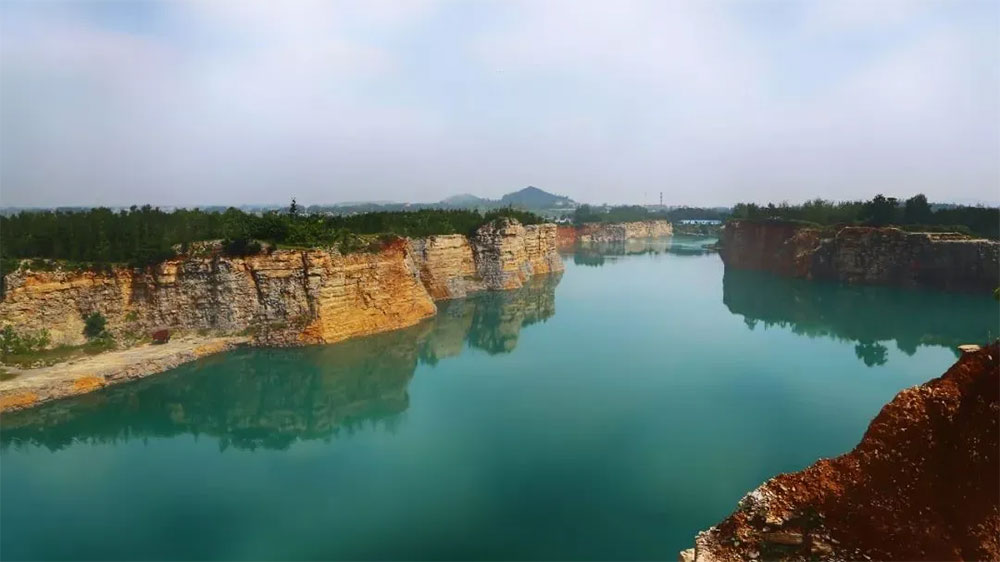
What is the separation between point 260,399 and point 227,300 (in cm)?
871

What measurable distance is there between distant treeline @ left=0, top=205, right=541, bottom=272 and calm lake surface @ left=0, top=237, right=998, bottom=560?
6469 mm

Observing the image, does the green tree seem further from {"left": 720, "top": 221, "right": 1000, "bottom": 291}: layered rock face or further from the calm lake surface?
the calm lake surface

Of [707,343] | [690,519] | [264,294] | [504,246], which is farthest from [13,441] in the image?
[504,246]

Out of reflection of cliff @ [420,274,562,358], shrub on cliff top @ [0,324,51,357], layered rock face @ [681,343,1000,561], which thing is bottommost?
reflection of cliff @ [420,274,562,358]

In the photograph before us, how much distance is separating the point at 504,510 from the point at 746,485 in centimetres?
637

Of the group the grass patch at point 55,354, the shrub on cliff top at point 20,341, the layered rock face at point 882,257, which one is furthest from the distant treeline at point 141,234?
the layered rock face at point 882,257

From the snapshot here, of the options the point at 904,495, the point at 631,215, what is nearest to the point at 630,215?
the point at 631,215

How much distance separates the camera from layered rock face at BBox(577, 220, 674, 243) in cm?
10862

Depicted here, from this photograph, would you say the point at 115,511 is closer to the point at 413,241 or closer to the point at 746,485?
the point at 746,485

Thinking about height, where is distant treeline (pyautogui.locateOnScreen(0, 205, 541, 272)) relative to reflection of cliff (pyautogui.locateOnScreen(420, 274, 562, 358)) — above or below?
above

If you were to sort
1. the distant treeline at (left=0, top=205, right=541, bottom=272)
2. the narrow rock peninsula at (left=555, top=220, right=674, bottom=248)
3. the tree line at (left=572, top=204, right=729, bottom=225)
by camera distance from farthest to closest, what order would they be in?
the tree line at (left=572, top=204, right=729, bottom=225), the narrow rock peninsula at (left=555, top=220, right=674, bottom=248), the distant treeline at (left=0, top=205, right=541, bottom=272)

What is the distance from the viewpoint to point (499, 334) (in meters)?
35.0

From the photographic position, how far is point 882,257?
47.7m

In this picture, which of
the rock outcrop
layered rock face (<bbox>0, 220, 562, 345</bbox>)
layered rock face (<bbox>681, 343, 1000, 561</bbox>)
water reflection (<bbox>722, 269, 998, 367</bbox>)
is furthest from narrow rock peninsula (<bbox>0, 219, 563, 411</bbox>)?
layered rock face (<bbox>681, 343, 1000, 561</bbox>)
